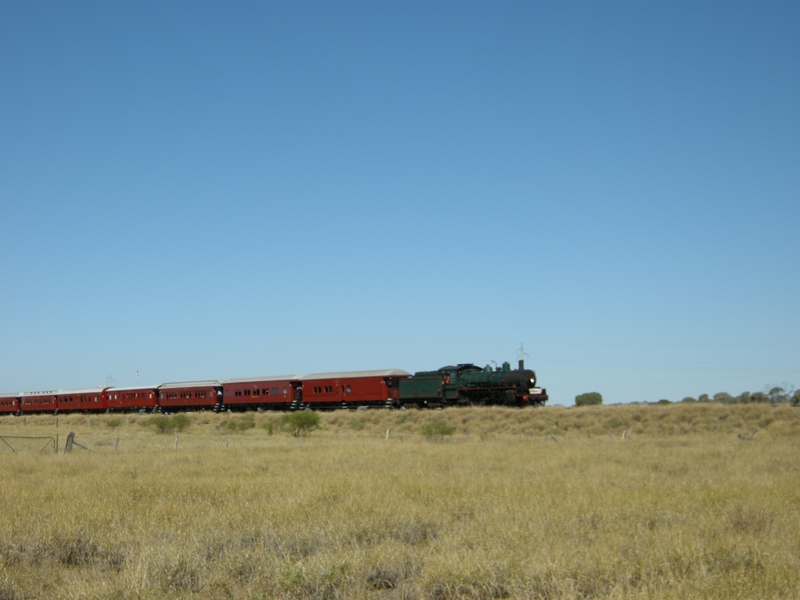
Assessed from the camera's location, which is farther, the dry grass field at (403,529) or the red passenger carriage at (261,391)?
the red passenger carriage at (261,391)

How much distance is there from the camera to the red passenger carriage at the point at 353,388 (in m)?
53.2

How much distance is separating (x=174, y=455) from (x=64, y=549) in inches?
594

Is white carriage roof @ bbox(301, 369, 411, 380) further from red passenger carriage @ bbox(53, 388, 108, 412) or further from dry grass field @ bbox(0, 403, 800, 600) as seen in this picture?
dry grass field @ bbox(0, 403, 800, 600)

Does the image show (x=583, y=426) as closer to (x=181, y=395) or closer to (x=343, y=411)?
(x=343, y=411)

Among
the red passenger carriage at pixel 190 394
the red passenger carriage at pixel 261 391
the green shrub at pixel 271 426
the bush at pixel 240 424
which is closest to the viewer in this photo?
the green shrub at pixel 271 426

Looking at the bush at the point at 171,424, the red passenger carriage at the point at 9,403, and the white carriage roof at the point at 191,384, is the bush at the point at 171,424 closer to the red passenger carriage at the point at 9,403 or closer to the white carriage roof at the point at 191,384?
the white carriage roof at the point at 191,384

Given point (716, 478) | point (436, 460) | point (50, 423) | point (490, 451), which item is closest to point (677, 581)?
point (716, 478)

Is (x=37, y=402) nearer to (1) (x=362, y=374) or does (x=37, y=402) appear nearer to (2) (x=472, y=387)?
(1) (x=362, y=374)

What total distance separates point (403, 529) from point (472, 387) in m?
39.7

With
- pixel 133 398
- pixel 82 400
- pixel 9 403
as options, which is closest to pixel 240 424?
pixel 133 398

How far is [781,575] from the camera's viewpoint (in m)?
7.52

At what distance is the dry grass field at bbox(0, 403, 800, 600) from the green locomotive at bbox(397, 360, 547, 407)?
26387mm

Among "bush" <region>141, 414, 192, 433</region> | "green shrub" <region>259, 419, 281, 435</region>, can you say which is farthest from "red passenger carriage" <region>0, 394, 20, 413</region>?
"green shrub" <region>259, 419, 281, 435</region>

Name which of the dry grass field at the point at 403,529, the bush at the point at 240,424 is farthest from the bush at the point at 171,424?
the dry grass field at the point at 403,529
